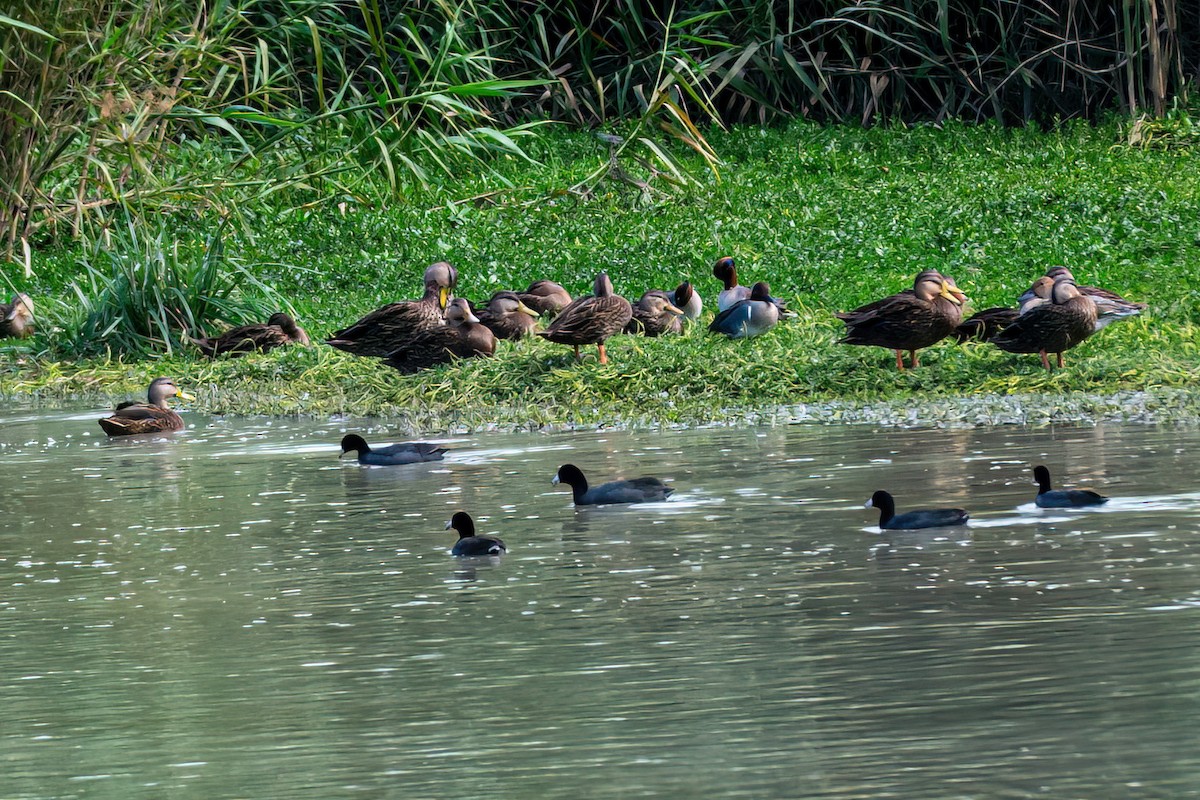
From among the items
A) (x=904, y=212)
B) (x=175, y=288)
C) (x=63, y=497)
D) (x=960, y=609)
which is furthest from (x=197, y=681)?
(x=904, y=212)

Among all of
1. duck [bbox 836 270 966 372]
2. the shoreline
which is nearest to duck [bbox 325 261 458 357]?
the shoreline

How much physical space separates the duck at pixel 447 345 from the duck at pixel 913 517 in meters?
6.05

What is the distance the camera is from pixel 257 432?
12.7m

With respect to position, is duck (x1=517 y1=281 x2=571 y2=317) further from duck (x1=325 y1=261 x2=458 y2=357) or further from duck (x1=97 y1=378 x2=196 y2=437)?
duck (x1=97 y1=378 x2=196 y2=437)

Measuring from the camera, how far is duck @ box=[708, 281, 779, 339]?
560 inches

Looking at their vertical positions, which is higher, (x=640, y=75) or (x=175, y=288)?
(x=640, y=75)

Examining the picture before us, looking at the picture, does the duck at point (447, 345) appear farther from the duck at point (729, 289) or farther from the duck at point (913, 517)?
the duck at point (913, 517)

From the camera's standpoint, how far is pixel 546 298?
52.5 feet

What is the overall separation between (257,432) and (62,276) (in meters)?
7.13

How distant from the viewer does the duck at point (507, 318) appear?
49.2 feet

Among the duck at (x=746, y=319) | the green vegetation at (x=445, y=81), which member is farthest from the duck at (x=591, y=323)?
the green vegetation at (x=445, y=81)

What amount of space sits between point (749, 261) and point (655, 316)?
8.91ft

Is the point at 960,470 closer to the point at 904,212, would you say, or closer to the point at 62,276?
the point at 904,212

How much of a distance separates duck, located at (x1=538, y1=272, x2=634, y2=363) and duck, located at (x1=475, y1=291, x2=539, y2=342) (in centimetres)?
137
